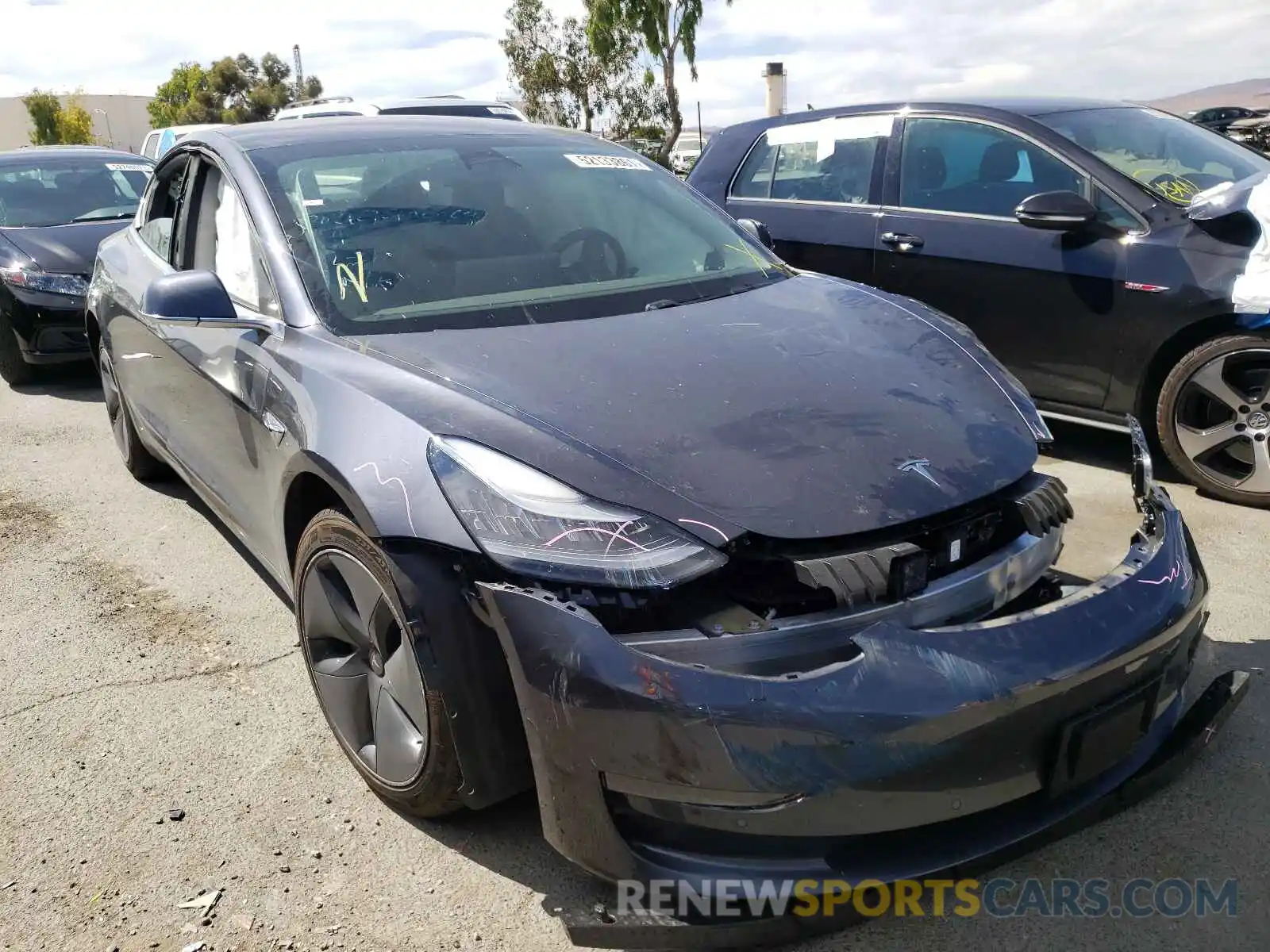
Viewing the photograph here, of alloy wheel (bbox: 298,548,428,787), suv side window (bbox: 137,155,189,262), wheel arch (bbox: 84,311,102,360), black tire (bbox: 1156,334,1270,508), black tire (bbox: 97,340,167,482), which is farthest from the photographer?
wheel arch (bbox: 84,311,102,360)

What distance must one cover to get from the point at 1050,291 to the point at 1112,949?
3.22m

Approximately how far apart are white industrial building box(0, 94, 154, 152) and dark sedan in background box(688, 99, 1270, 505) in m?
66.1

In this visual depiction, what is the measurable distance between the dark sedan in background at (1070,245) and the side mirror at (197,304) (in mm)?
3256

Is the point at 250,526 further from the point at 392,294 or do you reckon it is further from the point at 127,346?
the point at 127,346

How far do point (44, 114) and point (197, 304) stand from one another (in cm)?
5186

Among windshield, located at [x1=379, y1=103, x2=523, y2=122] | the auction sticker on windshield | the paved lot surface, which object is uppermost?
windshield, located at [x1=379, y1=103, x2=523, y2=122]

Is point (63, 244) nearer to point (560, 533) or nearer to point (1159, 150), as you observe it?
point (560, 533)

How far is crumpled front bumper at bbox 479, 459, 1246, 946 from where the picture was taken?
1.77 metres

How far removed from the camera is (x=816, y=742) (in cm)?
176

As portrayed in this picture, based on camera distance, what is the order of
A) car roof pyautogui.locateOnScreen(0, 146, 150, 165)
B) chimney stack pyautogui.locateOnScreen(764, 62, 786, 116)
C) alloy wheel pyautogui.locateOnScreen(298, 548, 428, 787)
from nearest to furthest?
alloy wheel pyautogui.locateOnScreen(298, 548, 428, 787), car roof pyautogui.locateOnScreen(0, 146, 150, 165), chimney stack pyautogui.locateOnScreen(764, 62, 786, 116)

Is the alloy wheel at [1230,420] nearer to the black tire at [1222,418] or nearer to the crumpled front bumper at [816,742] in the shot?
the black tire at [1222,418]

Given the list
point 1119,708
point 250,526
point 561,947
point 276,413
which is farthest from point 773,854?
point 250,526

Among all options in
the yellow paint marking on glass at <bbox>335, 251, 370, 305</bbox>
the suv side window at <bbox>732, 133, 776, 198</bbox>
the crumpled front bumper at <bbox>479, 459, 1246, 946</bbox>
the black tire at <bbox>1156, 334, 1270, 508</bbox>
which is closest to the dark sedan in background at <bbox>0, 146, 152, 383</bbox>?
the suv side window at <bbox>732, 133, 776, 198</bbox>

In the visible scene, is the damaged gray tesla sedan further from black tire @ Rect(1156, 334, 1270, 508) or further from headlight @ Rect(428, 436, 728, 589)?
black tire @ Rect(1156, 334, 1270, 508)
